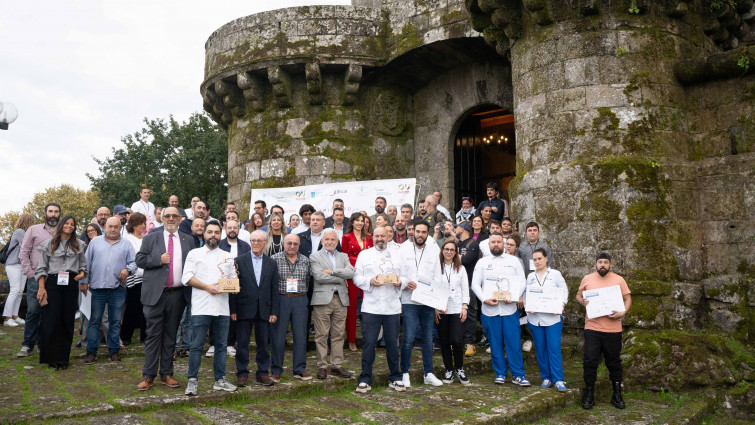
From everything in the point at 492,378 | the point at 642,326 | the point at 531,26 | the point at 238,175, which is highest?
the point at 531,26

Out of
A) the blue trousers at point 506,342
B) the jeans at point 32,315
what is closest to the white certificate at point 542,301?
the blue trousers at point 506,342

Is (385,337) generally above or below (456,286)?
below

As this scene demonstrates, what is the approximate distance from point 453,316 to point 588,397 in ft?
4.87

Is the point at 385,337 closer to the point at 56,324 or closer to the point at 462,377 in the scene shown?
the point at 462,377

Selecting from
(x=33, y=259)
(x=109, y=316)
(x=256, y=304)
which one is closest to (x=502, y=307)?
(x=256, y=304)

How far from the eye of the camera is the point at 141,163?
2395cm


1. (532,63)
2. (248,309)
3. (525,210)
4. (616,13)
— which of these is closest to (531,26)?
(532,63)

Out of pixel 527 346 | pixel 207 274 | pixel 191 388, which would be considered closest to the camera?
pixel 191 388

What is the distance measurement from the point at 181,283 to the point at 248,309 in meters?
0.68

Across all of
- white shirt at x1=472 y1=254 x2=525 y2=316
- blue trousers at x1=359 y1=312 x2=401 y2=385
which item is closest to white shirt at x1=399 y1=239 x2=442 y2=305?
blue trousers at x1=359 y1=312 x2=401 y2=385

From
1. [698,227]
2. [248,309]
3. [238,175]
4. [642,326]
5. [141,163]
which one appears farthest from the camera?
[141,163]

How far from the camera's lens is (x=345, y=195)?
34.4ft

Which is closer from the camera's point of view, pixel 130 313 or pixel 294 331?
pixel 294 331

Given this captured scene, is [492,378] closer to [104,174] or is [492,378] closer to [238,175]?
[238,175]
